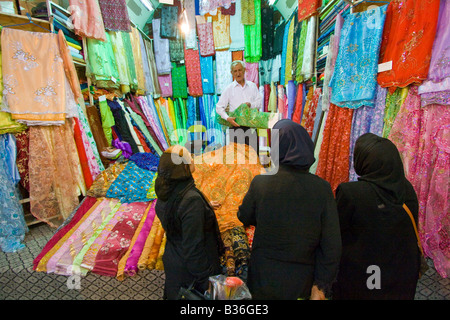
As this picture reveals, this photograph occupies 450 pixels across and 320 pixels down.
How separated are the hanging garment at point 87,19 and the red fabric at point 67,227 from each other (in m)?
2.07

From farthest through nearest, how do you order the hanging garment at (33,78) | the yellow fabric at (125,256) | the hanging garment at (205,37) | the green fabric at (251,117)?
the hanging garment at (205,37) < the green fabric at (251,117) < the hanging garment at (33,78) < the yellow fabric at (125,256)

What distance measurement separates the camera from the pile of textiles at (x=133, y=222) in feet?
4.87

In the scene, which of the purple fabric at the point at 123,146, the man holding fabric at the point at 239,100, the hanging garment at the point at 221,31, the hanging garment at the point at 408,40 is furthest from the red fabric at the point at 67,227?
the hanging garment at the point at 221,31

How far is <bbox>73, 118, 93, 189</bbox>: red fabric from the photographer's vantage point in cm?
241

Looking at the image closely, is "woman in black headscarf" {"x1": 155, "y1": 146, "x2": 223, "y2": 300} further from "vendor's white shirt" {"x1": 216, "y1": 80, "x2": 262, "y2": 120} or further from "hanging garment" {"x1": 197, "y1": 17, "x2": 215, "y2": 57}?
"hanging garment" {"x1": 197, "y1": 17, "x2": 215, "y2": 57}

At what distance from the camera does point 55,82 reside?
2.15 m

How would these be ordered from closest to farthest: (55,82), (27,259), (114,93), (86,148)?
(27,259) → (55,82) → (86,148) → (114,93)

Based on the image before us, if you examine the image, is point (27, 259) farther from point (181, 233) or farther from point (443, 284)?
point (443, 284)

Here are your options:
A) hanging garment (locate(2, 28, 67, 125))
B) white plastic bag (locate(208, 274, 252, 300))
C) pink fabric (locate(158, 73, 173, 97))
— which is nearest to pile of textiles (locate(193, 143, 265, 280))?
white plastic bag (locate(208, 274, 252, 300))

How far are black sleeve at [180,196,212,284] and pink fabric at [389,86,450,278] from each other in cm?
163

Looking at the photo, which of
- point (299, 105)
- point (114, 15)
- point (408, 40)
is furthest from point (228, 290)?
point (114, 15)

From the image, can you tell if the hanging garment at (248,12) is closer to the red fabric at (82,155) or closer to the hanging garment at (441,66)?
the hanging garment at (441,66)
